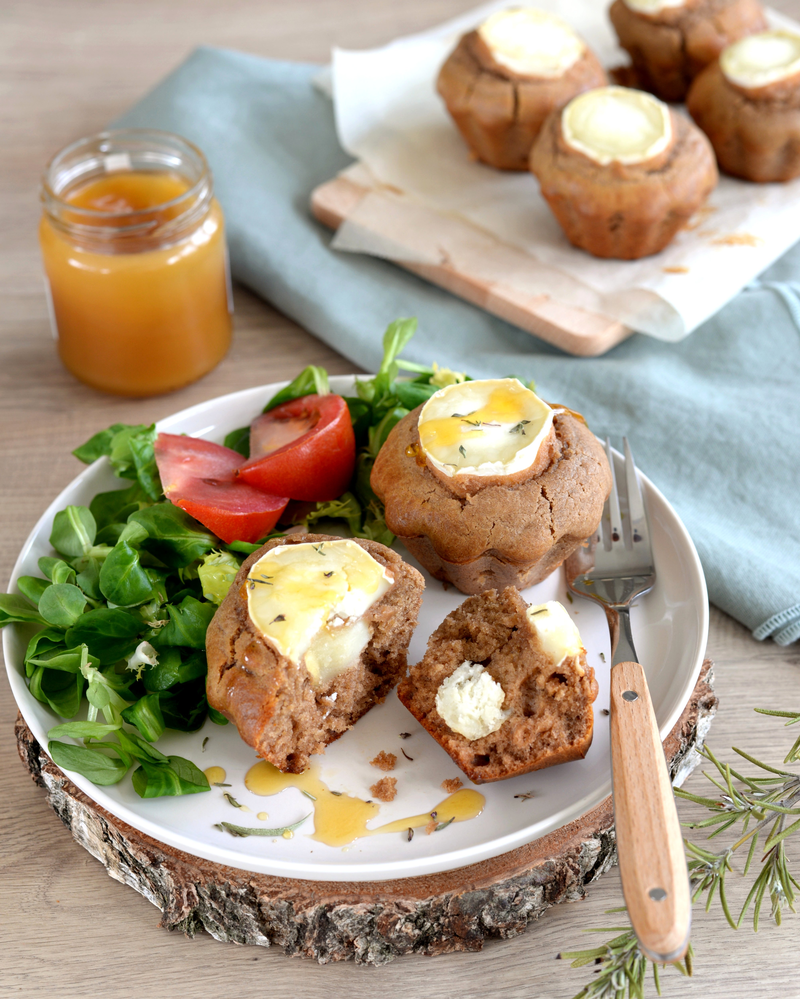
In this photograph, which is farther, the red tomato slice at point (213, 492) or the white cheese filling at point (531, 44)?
the white cheese filling at point (531, 44)

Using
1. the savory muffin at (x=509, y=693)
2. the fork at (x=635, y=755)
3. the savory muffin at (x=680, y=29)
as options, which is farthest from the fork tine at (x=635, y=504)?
the savory muffin at (x=680, y=29)

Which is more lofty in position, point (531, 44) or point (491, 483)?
point (531, 44)

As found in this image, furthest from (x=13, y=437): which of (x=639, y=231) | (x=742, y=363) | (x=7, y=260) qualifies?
(x=742, y=363)

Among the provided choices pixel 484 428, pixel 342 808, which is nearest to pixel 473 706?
pixel 342 808

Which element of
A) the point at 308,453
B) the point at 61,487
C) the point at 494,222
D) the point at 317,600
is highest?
the point at 317,600

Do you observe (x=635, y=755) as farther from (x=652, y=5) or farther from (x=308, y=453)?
(x=652, y=5)

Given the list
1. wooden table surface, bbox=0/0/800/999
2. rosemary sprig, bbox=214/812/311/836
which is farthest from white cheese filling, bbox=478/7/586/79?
rosemary sprig, bbox=214/812/311/836

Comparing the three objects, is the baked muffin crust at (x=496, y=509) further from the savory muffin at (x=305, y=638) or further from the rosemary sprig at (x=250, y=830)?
the rosemary sprig at (x=250, y=830)
